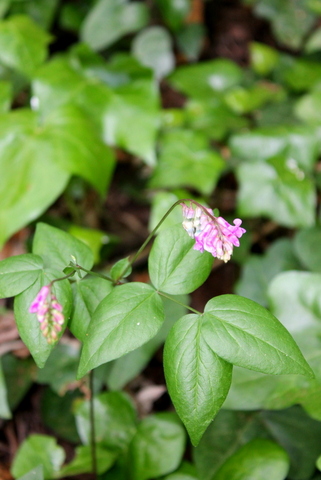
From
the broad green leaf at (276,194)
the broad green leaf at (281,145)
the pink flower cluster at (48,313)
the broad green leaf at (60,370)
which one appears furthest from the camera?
the broad green leaf at (281,145)

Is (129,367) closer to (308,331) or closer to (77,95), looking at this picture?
(308,331)

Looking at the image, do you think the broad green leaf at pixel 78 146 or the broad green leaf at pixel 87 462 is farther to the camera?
the broad green leaf at pixel 78 146

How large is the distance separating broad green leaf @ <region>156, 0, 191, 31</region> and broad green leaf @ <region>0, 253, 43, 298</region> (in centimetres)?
269

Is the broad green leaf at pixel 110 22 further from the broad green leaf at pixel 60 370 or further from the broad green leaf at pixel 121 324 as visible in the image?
the broad green leaf at pixel 121 324

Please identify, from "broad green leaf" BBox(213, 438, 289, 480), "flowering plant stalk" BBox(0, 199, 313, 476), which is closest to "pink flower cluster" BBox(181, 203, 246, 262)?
"flowering plant stalk" BBox(0, 199, 313, 476)

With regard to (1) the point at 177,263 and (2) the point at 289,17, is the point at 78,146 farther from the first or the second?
(2) the point at 289,17

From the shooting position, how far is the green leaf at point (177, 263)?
1.20 meters

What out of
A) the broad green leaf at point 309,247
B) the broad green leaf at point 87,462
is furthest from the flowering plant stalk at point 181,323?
the broad green leaf at point 309,247

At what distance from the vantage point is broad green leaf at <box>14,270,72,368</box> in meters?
1.10

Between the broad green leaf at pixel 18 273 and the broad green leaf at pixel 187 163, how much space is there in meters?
1.45

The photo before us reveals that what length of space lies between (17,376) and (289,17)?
3.14 metres

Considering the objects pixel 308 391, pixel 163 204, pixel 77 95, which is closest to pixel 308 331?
pixel 308 391

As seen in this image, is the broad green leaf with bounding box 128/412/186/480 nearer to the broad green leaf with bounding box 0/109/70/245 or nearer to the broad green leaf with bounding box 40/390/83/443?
the broad green leaf with bounding box 40/390/83/443

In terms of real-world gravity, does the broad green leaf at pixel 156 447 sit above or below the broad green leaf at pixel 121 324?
below
